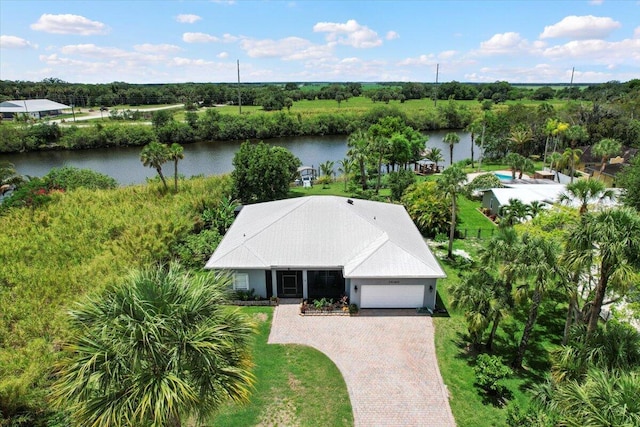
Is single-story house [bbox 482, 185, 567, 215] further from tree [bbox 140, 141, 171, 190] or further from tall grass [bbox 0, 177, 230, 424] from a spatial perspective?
tree [bbox 140, 141, 171, 190]

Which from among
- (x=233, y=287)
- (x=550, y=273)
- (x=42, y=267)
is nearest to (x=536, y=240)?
(x=550, y=273)

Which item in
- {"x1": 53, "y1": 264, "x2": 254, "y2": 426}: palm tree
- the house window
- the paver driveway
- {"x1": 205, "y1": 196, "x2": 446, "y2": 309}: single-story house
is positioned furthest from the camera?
the house window

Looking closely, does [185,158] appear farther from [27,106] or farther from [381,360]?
[27,106]

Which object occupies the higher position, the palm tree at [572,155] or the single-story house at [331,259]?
the palm tree at [572,155]

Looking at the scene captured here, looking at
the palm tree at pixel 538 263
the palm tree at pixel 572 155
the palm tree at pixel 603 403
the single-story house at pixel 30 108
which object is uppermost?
the single-story house at pixel 30 108

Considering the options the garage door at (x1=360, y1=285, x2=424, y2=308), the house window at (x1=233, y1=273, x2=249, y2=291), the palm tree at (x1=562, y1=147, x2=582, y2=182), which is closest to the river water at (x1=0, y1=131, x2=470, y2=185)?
the palm tree at (x1=562, y1=147, x2=582, y2=182)

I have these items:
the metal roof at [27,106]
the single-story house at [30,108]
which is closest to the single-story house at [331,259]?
the single-story house at [30,108]

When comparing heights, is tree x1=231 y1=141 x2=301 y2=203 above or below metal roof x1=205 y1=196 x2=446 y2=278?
above

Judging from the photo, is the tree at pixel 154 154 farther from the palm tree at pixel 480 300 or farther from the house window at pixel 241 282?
the palm tree at pixel 480 300
